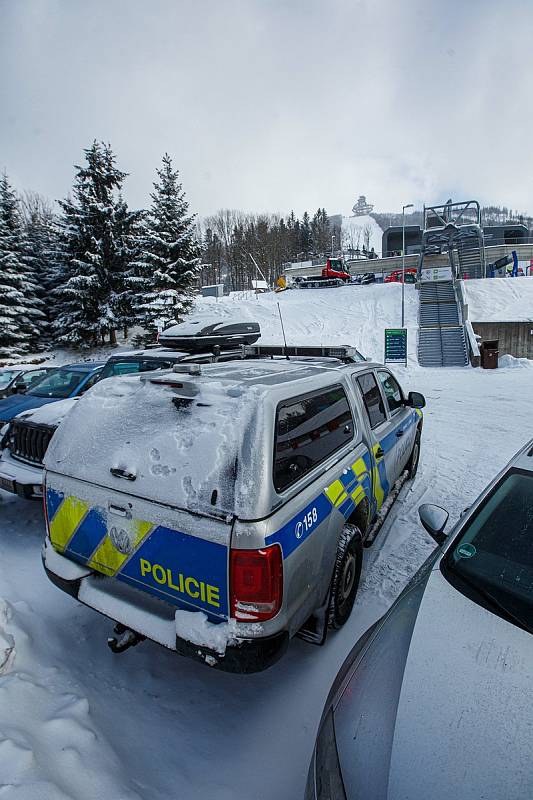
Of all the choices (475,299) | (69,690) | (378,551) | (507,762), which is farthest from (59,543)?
(475,299)

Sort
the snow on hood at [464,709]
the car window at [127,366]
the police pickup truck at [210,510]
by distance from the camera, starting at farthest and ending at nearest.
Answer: the car window at [127,366] < the police pickup truck at [210,510] < the snow on hood at [464,709]

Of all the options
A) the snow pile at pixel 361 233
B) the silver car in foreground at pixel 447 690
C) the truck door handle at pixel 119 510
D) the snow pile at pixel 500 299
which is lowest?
the silver car in foreground at pixel 447 690

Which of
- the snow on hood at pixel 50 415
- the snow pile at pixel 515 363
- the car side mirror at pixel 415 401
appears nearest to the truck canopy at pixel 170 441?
the snow on hood at pixel 50 415

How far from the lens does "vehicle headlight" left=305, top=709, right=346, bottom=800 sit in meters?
1.41

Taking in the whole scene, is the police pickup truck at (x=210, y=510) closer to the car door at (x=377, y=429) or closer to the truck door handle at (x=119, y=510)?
the truck door handle at (x=119, y=510)

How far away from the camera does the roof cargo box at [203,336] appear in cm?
598

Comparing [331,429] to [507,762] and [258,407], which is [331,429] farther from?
[507,762]

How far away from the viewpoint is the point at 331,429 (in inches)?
118

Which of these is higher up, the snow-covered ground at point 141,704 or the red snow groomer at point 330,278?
the red snow groomer at point 330,278

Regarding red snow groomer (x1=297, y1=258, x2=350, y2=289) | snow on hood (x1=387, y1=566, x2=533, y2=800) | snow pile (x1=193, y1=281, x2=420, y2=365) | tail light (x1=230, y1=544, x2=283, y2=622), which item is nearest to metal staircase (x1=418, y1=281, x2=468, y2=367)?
snow pile (x1=193, y1=281, x2=420, y2=365)

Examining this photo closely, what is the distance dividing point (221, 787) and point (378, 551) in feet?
8.22

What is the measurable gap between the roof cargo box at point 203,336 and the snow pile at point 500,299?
66.3ft

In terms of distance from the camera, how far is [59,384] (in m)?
6.59

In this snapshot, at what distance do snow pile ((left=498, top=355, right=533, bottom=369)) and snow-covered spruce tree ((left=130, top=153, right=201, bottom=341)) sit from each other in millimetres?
16343
